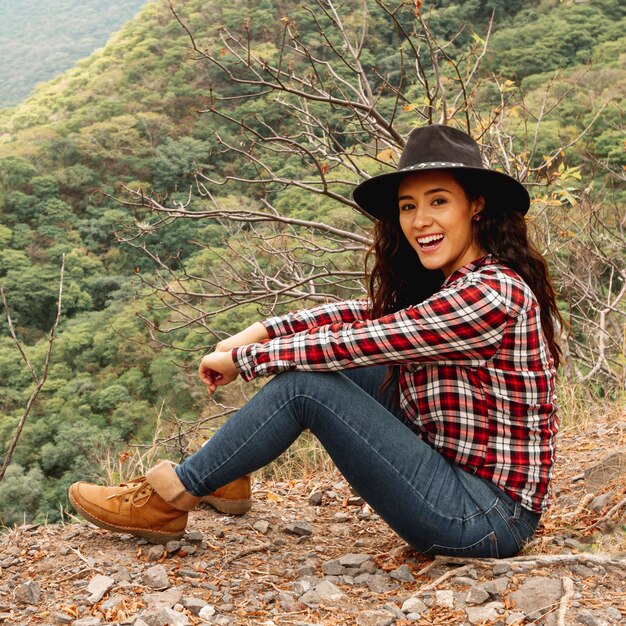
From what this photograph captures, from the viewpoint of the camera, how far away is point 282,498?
8.41 feet

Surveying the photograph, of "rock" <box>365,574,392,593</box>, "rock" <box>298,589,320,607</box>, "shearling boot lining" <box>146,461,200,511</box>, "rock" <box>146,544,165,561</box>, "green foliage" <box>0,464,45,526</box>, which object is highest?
"shearling boot lining" <box>146,461,200,511</box>

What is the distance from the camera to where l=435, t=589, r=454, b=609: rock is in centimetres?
151

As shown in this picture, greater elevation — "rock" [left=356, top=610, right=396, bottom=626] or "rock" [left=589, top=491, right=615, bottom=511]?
"rock" [left=356, top=610, right=396, bottom=626]

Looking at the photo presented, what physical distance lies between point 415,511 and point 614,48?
24862 mm

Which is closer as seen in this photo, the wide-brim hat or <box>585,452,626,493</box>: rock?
the wide-brim hat

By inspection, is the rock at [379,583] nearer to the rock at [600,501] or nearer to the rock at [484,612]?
the rock at [484,612]

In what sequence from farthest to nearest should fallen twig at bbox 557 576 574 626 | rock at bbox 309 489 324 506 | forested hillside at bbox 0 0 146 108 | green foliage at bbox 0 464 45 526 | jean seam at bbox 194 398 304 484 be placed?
forested hillside at bbox 0 0 146 108 → green foliage at bbox 0 464 45 526 → rock at bbox 309 489 324 506 → jean seam at bbox 194 398 304 484 → fallen twig at bbox 557 576 574 626

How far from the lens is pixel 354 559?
1.83 m

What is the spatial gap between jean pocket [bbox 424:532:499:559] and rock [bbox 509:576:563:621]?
→ 13 cm

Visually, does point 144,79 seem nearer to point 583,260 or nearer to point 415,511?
point 583,260

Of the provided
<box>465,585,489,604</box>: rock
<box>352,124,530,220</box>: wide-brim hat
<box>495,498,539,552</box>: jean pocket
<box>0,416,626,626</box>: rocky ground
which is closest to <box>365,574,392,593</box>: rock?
<box>0,416,626,626</box>: rocky ground

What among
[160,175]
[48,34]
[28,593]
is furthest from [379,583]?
[48,34]

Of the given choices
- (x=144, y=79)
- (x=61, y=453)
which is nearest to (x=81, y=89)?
(x=144, y=79)

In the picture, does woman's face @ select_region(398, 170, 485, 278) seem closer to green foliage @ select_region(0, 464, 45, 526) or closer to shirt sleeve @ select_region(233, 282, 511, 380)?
shirt sleeve @ select_region(233, 282, 511, 380)
